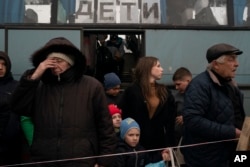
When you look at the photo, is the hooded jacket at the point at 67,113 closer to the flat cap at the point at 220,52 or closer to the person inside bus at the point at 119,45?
the flat cap at the point at 220,52

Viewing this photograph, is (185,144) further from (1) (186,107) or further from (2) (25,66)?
(2) (25,66)

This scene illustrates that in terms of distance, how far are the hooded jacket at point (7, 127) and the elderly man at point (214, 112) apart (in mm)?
1939

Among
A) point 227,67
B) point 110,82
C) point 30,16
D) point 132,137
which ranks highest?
point 30,16

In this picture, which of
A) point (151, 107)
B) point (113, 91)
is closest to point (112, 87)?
point (113, 91)

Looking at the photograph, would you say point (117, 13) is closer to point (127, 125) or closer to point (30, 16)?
point (30, 16)

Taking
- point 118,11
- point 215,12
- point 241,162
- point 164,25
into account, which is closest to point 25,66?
point 118,11

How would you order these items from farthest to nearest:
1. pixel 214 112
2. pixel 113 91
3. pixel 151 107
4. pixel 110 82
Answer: pixel 113 91 → pixel 110 82 → pixel 151 107 → pixel 214 112

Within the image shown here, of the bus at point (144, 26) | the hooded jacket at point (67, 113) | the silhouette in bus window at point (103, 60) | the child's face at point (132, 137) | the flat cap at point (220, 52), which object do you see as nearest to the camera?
the hooded jacket at point (67, 113)

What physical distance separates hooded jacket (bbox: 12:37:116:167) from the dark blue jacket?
711 millimetres

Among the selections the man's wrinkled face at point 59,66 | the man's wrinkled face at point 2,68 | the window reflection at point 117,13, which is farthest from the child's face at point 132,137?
the window reflection at point 117,13

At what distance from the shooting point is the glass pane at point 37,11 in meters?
7.68

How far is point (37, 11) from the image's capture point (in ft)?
25.2

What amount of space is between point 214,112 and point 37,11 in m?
3.68

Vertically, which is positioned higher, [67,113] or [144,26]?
[144,26]
